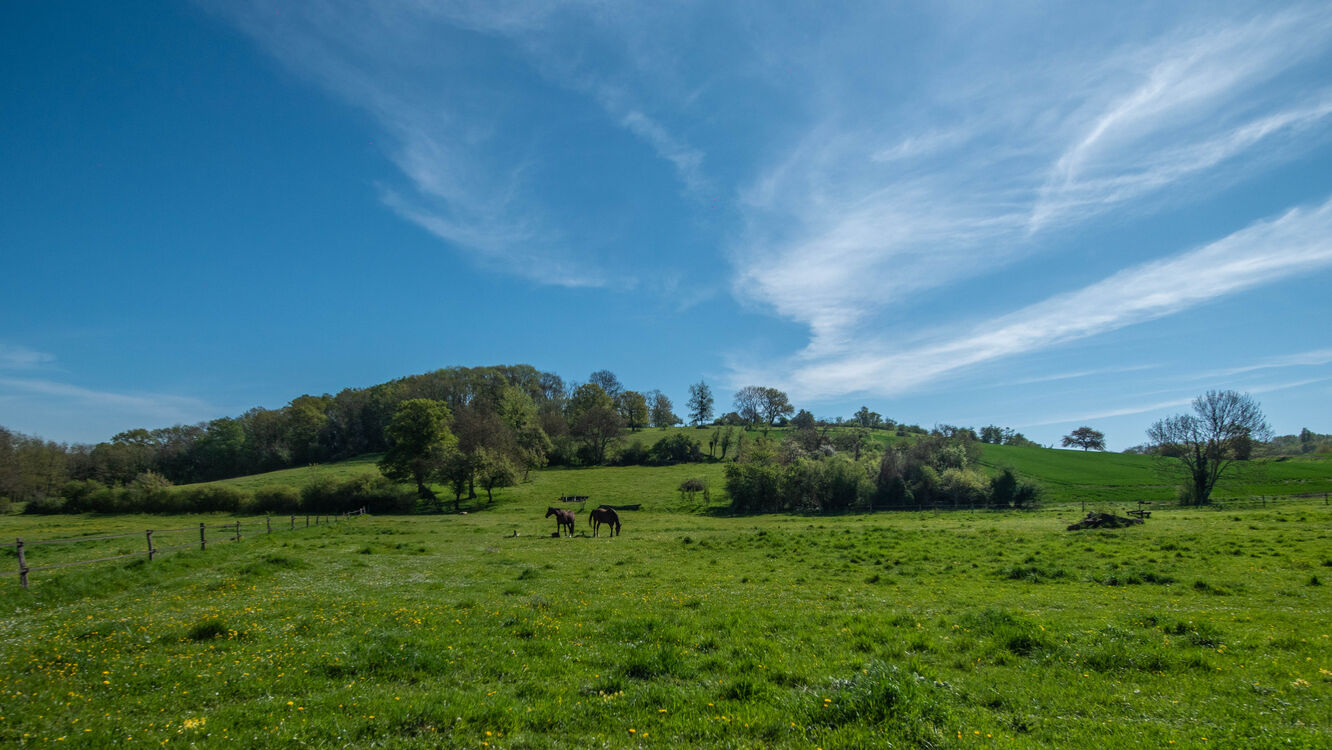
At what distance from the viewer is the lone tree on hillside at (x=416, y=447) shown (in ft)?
213

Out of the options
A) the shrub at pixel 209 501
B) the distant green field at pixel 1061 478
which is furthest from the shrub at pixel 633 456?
the shrub at pixel 209 501

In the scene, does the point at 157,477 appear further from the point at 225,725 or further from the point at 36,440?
the point at 225,725

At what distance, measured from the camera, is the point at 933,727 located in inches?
241

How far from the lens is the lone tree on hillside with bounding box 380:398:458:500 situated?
2562 inches

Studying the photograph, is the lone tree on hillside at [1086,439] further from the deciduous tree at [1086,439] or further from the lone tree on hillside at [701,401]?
the lone tree on hillside at [701,401]

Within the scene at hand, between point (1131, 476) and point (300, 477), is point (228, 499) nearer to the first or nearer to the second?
point (300, 477)

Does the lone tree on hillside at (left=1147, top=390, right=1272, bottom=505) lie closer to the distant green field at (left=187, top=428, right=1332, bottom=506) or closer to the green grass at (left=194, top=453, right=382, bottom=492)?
the distant green field at (left=187, top=428, right=1332, bottom=506)

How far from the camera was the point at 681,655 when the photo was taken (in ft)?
29.6

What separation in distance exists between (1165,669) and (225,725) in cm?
1402

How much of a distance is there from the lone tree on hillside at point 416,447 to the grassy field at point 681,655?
4623 cm

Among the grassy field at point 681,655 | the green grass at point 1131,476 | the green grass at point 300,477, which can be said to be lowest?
the green grass at point 1131,476

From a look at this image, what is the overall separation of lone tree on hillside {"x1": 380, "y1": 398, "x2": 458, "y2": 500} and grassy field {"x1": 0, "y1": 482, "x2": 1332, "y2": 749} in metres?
46.2

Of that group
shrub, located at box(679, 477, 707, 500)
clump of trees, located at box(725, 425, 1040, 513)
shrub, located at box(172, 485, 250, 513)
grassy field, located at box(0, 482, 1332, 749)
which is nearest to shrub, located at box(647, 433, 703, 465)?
shrub, located at box(679, 477, 707, 500)

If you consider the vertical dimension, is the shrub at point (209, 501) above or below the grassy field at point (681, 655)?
below
